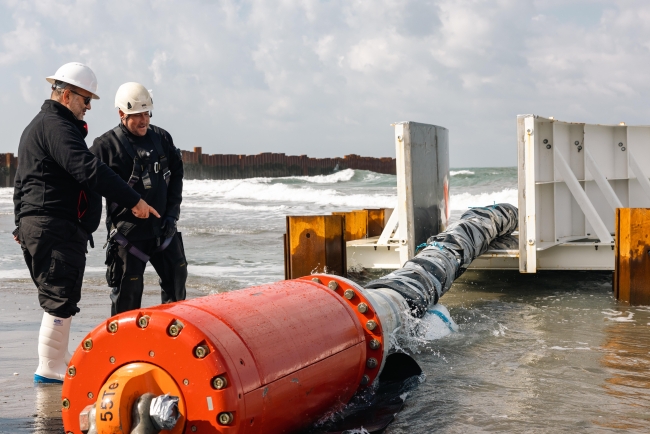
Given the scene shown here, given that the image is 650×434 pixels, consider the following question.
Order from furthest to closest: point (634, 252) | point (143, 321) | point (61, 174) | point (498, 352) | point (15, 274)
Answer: point (15, 274)
point (634, 252)
point (498, 352)
point (61, 174)
point (143, 321)

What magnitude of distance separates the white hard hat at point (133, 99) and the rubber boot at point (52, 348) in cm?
134

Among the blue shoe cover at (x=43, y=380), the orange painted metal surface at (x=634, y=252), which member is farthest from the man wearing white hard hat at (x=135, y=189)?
the orange painted metal surface at (x=634, y=252)

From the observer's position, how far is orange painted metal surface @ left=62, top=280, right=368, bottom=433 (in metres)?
2.81

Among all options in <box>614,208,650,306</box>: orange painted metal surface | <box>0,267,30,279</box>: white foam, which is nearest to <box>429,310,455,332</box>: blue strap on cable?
<box>614,208,650,306</box>: orange painted metal surface

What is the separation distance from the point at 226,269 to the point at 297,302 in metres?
7.47

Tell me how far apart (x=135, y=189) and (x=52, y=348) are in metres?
1.09

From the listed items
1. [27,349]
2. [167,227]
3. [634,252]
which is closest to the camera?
[167,227]

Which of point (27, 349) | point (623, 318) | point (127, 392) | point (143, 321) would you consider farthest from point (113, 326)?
point (623, 318)

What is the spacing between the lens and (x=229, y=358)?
9.32 feet

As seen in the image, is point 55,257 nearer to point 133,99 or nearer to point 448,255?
point 133,99

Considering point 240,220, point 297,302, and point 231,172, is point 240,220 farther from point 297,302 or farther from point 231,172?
point 231,172

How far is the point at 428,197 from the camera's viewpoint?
8586 millimetres

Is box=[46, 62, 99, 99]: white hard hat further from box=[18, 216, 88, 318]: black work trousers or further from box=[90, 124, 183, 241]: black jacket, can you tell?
box=[18, 216, 88, 318]: black work trousers

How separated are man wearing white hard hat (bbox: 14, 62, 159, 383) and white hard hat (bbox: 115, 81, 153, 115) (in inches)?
9.8
